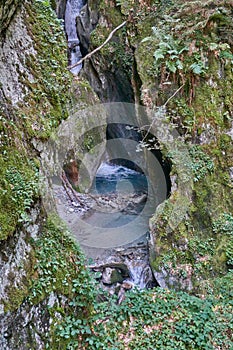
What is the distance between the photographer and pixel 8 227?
2963mm

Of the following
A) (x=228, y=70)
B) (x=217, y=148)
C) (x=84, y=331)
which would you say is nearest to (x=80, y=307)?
(x=84, y=331)

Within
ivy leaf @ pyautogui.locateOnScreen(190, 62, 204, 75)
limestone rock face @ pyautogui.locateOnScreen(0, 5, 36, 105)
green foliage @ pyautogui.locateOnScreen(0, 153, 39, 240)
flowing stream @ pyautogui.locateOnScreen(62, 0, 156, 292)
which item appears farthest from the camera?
ivy leaf @ pyautogui.locateOnScreen(190, 62, 204, 75)

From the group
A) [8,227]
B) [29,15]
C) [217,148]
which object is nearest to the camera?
[8,227]

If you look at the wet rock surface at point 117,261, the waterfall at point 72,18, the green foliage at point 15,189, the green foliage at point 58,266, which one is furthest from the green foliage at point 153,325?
the waterfall at point 72,18

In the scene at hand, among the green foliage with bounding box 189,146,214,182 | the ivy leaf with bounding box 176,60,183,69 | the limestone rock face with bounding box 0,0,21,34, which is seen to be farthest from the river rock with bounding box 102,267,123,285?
the limestone rock face with bounding box 0,0,21,34

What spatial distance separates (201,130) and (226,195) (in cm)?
143

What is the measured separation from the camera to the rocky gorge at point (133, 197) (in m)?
3.29

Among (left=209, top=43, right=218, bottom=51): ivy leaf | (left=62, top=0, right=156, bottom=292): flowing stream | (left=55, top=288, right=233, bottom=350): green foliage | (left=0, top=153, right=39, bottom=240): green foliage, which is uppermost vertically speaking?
(left=209, top=43, right=218, bottom=51): ivy leaf

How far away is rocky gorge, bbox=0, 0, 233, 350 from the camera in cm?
329

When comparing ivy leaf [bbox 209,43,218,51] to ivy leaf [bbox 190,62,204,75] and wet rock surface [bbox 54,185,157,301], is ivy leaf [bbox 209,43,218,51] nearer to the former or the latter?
ivy leaf [bbox 190,62,204,75]

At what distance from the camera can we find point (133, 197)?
8.49m

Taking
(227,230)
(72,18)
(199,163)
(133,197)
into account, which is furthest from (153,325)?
(72,18)

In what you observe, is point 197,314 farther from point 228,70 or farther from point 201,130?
point 228,70

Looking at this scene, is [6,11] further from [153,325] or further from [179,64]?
[153,325]
